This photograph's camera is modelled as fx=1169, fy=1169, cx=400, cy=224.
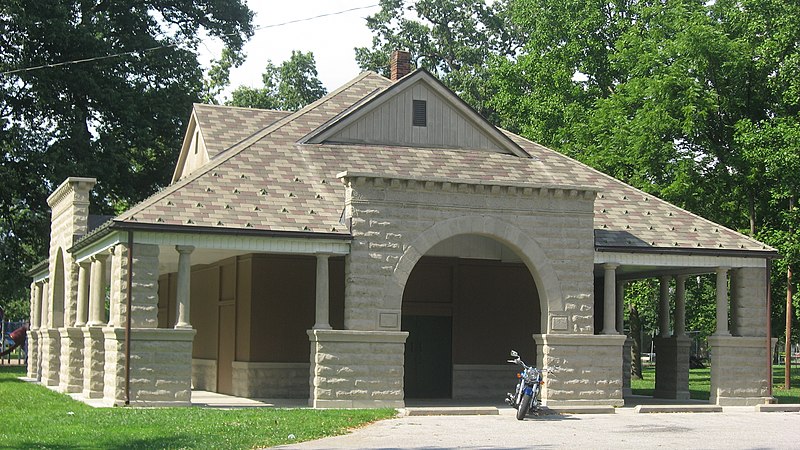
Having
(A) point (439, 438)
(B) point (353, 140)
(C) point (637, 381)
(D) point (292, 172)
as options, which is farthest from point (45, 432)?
(C) point (637, 381)

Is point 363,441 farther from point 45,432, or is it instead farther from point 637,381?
point 637,381

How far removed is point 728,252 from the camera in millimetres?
26125

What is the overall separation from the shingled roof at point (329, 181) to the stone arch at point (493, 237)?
37.1 inches

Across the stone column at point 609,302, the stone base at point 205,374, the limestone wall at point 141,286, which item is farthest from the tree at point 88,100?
the stone column at point 609,302

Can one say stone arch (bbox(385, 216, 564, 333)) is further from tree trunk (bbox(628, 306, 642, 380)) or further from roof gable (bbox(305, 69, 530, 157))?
tree trunk (bbox(628, 306, 642, 380))

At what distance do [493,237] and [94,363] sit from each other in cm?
887

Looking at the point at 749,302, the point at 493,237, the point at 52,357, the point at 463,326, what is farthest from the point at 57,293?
the point at 749,302

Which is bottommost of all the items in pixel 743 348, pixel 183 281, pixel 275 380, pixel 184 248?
pixel 275 380

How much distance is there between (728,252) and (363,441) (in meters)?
12.6

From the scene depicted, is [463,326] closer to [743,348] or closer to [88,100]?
[743,348]

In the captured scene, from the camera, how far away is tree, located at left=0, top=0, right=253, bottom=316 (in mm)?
42531

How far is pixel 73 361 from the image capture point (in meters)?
27.3

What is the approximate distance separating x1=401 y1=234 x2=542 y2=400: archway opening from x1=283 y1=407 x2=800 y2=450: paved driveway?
449 centimetres

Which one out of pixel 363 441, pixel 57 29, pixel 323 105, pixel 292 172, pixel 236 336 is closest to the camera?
pixel 363 441
